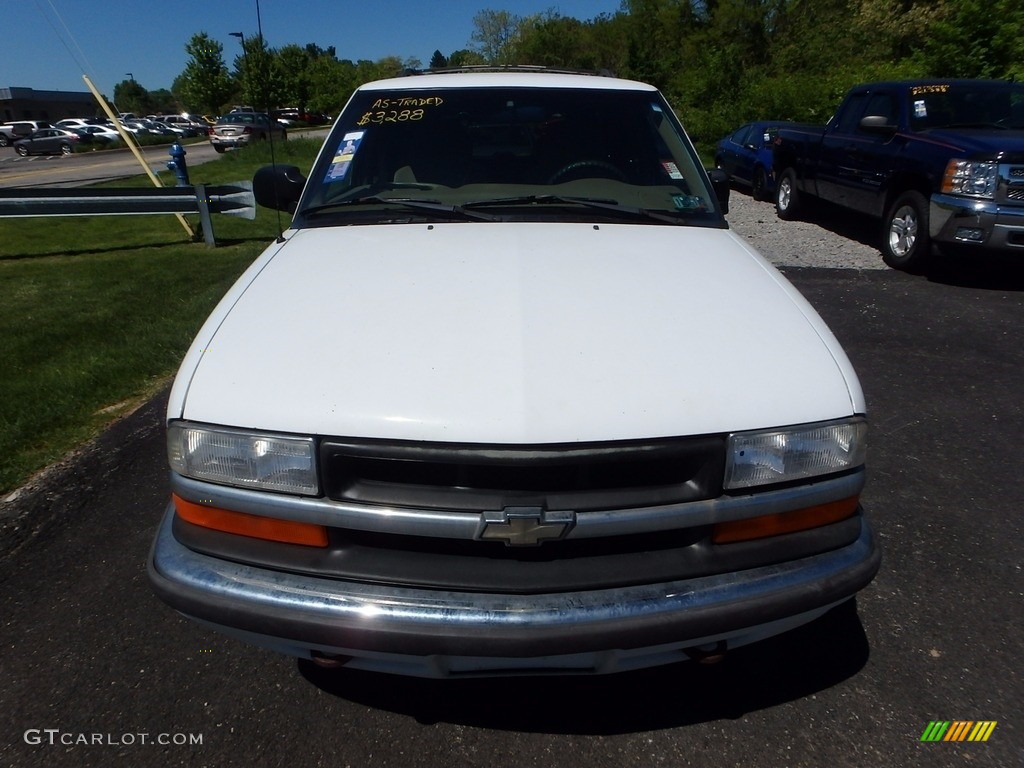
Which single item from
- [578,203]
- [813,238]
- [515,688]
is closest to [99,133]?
[813,238]

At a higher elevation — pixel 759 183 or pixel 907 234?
pixel 759 183

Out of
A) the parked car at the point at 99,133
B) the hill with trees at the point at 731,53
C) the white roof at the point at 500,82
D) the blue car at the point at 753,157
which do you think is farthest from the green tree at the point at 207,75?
the white roof at the point at 500,82

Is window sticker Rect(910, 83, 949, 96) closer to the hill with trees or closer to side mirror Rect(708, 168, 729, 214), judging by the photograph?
the hill with trees

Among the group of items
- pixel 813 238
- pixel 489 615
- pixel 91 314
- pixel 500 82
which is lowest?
pixel 91 314

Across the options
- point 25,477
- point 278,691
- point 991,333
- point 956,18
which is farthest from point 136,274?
point 956,18

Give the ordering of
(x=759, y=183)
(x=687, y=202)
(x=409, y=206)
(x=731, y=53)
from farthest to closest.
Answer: (x=731, y=53) → (x=759, y=183) → (x=687, y=202) → (x=409, y=206)

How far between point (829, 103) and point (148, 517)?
57.3 ft

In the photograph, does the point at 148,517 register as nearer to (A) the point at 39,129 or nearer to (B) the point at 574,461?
(B) the point at 574,461

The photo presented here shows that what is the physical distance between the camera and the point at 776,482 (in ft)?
6.07

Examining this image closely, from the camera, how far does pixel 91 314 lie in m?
6.20

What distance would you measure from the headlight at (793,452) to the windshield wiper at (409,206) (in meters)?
1.43

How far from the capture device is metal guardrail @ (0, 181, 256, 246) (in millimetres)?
8422

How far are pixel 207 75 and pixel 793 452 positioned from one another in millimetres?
54255
